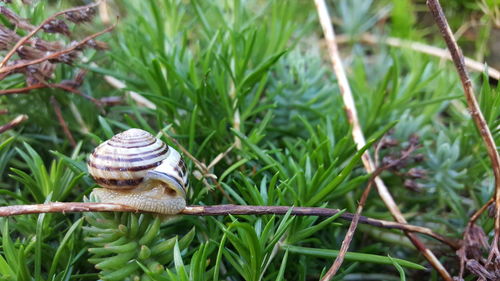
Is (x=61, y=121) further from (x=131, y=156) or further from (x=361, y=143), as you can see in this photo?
(x=361, y=143)

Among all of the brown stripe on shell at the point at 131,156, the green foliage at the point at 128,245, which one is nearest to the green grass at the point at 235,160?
the green foliage at the point at 128,245

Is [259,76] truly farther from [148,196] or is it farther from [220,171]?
[148,196]

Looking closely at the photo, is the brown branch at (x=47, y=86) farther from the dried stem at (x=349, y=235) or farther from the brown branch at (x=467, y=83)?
the brown branch at (x=467, y=83)

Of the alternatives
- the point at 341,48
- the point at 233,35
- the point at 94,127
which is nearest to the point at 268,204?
the point at 233,35

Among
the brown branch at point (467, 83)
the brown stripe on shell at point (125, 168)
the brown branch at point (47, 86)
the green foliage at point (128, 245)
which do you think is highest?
the brown branch at point (467, 83)

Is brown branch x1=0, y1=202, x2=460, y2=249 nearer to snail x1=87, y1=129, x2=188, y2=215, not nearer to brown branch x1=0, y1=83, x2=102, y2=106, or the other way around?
snail x1=87, y1=129, x2=188, y2=215

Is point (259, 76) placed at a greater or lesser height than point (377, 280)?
greater
